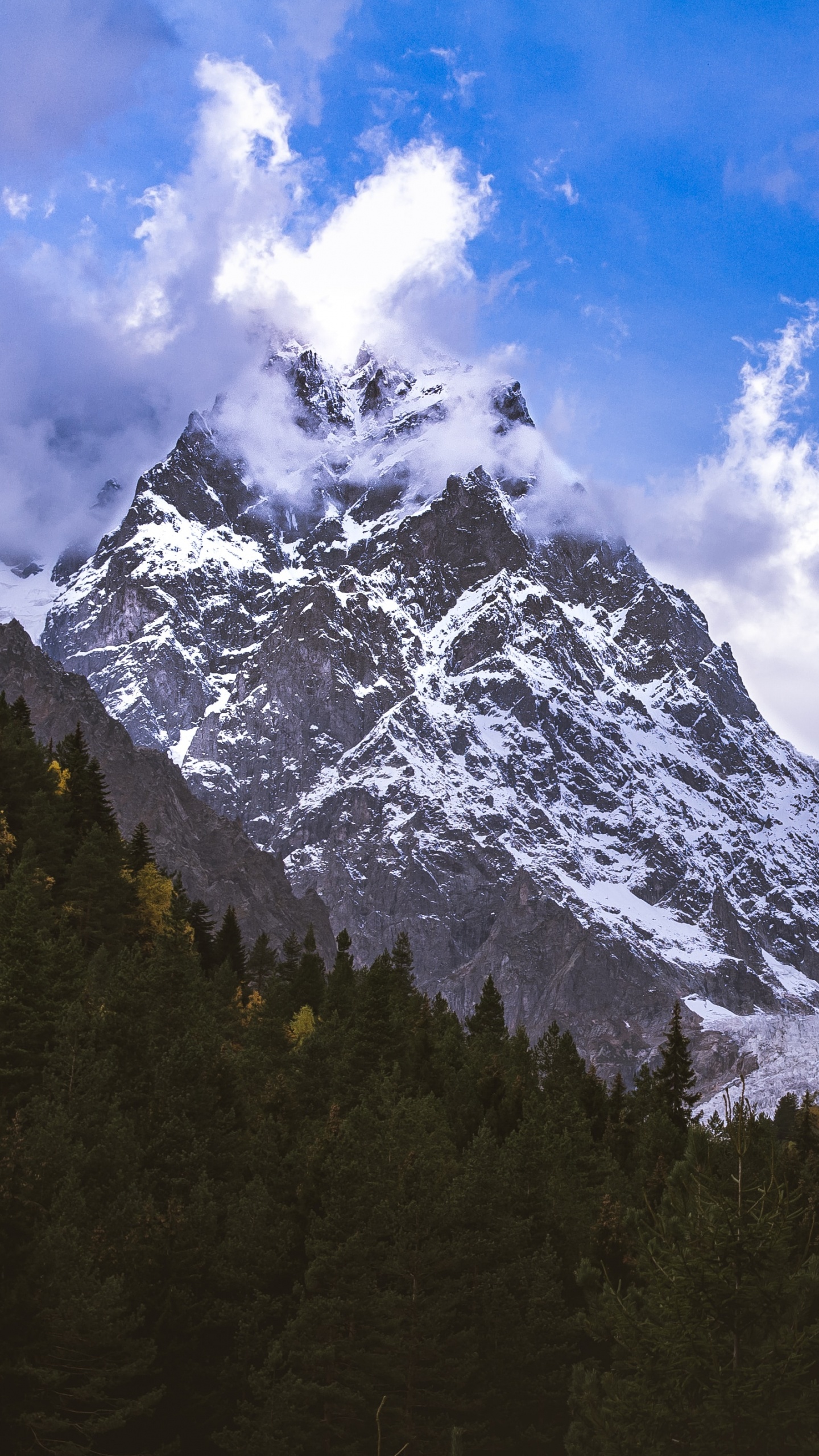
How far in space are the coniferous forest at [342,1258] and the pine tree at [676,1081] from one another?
11553 mm

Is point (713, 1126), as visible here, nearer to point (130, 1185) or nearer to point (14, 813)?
point (130, 1185)

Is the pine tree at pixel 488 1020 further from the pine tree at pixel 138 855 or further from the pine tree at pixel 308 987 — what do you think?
the pine tree at pixel 138 855

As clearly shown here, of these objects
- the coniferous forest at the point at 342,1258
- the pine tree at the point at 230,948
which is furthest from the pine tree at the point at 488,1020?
the coniferous forest at the point at 342,1258

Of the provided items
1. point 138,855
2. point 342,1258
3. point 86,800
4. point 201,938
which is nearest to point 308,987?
A: point 201,938

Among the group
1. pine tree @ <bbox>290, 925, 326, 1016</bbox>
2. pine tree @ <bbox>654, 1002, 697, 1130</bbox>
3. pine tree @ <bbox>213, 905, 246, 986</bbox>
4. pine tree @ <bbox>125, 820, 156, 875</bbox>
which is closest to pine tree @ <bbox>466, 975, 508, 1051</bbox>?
pine tree @ <bbox>290, 925, 326, 1016</bbox>

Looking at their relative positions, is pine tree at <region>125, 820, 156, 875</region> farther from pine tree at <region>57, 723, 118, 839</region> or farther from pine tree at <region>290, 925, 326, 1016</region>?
pine tree at <region>290, 925, 326, 1016</region>

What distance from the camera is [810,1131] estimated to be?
67.8 m

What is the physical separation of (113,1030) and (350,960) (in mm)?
64817

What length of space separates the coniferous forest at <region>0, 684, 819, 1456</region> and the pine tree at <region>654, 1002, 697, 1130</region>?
11553 millimetres

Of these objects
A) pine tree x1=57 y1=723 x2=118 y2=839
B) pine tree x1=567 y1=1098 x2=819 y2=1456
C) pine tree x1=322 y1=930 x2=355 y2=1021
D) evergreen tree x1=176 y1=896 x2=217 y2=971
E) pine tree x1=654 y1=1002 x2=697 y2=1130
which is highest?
pine tree x1=57 y1=723 x2=118 y2=839

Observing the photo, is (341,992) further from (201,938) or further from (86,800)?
(86,800)

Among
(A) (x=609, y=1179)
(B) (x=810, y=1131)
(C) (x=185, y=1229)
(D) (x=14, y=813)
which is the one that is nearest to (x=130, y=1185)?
(C) (x=185, y=1229)

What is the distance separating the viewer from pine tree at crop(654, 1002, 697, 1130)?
74688 millimetres

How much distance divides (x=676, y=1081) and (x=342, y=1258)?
41.1 m
